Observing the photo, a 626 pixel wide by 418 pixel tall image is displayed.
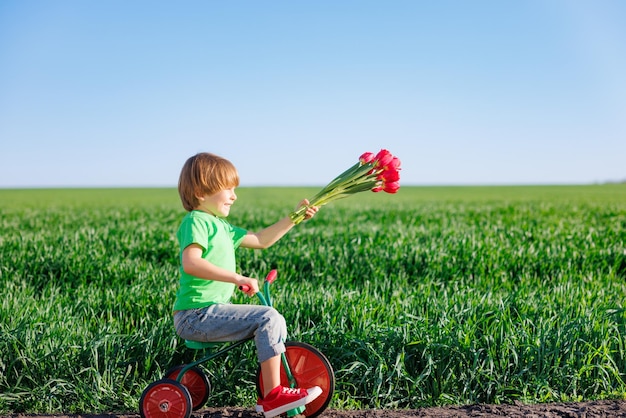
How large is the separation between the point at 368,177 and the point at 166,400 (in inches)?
79.4

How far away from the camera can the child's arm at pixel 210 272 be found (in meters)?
3.54

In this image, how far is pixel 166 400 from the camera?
3934mm

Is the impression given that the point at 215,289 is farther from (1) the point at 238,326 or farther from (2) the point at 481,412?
(2) the point at 481,412

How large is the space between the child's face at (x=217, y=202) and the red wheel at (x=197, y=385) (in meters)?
1.16

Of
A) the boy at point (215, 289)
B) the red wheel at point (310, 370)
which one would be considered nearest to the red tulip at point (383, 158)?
the boy at point (215, 289)

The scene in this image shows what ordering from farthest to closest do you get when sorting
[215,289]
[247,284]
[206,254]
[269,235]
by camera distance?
1. [269,235]
2. [215,289]
3. [206,254]
4. [247,284]

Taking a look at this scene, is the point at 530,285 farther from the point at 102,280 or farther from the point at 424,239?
the point at 102,280

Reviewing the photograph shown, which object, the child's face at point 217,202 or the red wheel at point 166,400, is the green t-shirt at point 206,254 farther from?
the red wheel at point 166,400

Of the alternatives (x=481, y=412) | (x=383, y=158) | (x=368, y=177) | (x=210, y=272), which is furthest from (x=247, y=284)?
(x=481, y=412)

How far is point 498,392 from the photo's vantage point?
457cm

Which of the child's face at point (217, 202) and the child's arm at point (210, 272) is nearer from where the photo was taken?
the child's arm at point (210, 272)

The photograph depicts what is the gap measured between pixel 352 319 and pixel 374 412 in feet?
3.14

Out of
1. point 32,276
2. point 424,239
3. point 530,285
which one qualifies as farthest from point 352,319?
point 424,239

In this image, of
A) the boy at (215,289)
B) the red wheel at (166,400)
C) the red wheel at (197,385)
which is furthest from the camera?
the red wheel at (197,385)
